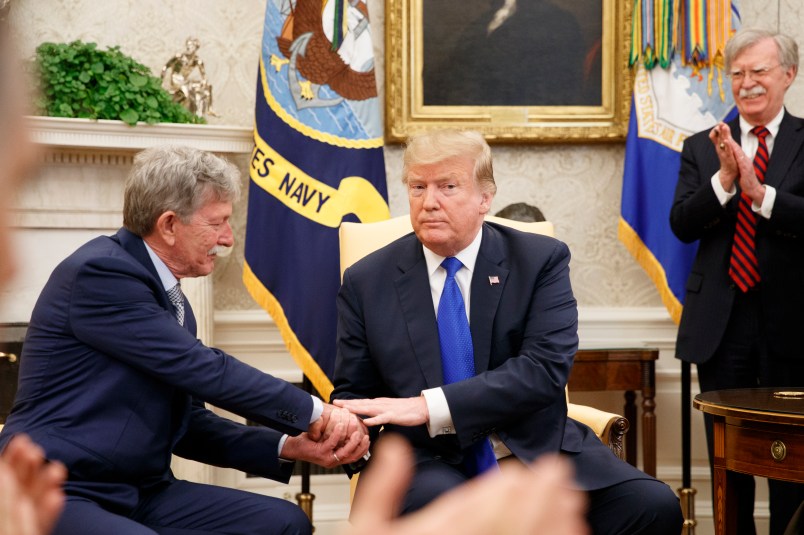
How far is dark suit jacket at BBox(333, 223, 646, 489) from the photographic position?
8.91 ft

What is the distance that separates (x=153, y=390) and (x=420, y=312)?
0.80 meters

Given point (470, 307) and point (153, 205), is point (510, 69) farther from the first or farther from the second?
point (153, 205)

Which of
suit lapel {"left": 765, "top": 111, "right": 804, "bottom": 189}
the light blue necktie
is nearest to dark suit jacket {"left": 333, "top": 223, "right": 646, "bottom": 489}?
the light blue necktie

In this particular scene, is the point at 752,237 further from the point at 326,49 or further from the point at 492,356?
the point at 326,49

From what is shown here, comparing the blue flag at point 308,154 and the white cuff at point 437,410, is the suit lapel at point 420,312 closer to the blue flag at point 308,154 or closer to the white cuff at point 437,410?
the white cuff at point 437,410

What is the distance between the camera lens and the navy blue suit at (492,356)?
269cm

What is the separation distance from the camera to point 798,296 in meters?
3.66

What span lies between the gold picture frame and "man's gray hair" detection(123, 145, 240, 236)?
93.9 inches

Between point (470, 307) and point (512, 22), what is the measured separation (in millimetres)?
2503

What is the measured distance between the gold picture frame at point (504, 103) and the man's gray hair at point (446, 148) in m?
1.99

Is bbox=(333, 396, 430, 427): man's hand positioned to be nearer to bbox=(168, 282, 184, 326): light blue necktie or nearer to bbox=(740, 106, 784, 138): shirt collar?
bbox=(168, 282, 184, 326): light blue necktie

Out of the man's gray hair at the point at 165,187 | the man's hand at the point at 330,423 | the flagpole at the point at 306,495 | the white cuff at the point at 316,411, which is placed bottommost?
the flagpole at the point at 306,495

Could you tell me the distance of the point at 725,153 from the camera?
3.57m

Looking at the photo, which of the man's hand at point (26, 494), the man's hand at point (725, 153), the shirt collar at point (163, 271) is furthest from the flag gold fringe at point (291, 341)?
the man's hand at point (26, 494)
